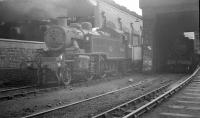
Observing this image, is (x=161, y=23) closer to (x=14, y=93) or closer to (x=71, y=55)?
(x=71, y=55)

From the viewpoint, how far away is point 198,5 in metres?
17.4

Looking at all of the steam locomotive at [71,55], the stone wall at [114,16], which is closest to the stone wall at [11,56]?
the steam locomotive at [71,55]

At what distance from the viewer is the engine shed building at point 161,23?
1805 cm

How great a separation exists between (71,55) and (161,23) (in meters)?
12.0

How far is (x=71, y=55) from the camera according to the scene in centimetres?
1160

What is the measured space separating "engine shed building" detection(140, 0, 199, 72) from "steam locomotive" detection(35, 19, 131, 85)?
17.1ft

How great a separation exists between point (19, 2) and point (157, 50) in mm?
11405

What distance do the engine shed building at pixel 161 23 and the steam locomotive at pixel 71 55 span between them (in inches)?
206

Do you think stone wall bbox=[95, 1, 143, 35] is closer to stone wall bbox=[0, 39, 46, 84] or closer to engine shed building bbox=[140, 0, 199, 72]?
engine shed building bbox=[140, 0, 199, 72]

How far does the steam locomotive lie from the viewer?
35.9 ft

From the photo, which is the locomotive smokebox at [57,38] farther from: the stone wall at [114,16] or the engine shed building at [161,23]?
the stone wall at [114,16]

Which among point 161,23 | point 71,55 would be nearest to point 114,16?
point 161,23

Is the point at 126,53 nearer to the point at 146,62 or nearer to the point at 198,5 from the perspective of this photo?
the point at 146,62

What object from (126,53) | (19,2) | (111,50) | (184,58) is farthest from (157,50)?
(19,2)
